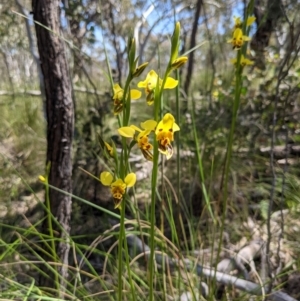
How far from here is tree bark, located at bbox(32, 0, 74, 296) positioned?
133 centimetres

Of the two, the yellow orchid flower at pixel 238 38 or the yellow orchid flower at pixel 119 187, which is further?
the yellow orchid flower at pixel 238 38

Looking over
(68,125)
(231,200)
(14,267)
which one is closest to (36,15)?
(68,125)

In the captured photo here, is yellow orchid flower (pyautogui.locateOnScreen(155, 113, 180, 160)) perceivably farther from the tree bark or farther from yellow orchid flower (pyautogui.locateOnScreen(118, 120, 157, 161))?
the tree bark

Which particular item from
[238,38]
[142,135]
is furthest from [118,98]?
[238,38]

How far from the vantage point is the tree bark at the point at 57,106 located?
1328 millimetres

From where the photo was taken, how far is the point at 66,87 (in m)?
1.41

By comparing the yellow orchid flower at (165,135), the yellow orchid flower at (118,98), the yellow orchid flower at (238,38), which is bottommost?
the yellow orchid flower at (165,135)

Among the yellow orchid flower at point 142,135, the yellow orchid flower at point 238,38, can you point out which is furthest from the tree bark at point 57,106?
the yellow orchid flower at point 142,135

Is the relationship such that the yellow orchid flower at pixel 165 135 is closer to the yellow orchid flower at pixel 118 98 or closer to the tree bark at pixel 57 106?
the yellow orchid flower at pixel 118 98

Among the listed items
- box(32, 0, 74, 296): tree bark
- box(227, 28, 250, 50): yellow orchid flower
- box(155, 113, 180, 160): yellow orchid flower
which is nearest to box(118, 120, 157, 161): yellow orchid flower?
box(155, 113, 180, 160): yellow orchid flower

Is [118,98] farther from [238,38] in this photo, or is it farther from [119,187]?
[238,38]

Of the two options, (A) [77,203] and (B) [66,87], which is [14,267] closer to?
(A) [77,203]

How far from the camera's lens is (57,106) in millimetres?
1415

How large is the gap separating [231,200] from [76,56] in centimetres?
138
